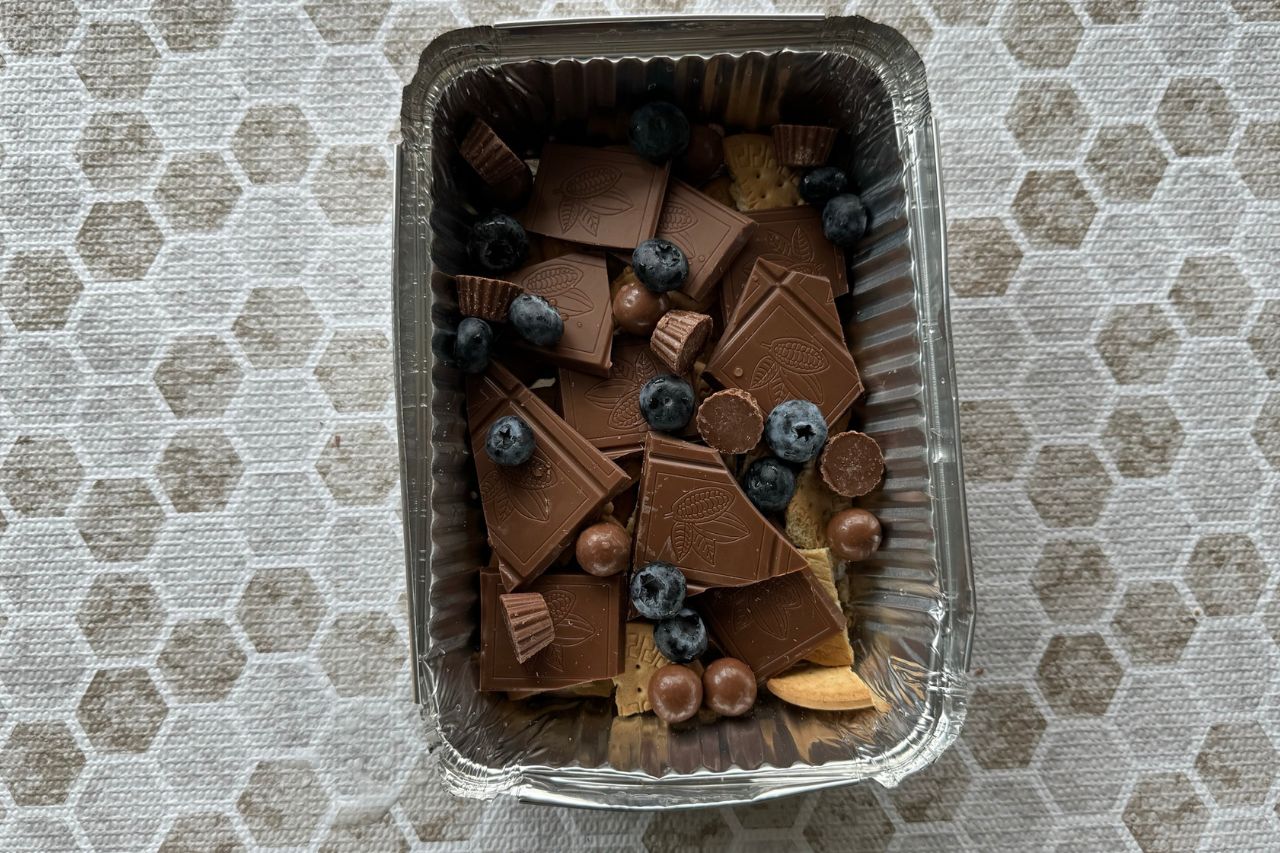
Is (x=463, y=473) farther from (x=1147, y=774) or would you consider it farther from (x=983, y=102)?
(x=1147, y=774)

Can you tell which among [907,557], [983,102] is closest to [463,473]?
[907,557]

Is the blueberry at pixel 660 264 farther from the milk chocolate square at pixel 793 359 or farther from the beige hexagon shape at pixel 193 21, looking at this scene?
the beige hexagon shape at pixel 193 21

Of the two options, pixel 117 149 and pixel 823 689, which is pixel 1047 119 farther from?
pixel 117 149

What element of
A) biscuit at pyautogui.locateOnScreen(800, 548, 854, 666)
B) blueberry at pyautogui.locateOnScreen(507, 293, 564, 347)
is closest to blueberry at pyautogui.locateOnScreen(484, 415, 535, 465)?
blueberry at pyautogui.locateOnScreen(507, 293, 564, 347)

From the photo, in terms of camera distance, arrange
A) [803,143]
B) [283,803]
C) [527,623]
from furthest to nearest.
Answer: [283,803]
[803,143]
[527,623]

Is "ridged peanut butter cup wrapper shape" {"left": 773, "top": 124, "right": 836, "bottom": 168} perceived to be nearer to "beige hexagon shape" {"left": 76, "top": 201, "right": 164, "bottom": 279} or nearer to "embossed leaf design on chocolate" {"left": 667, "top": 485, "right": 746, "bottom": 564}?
"embossed leaf design on chocolate" {"left": 667, "top": 485, "right": 746, "bottom": 564}

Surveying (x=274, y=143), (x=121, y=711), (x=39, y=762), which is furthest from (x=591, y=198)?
(x=39, y=762)
